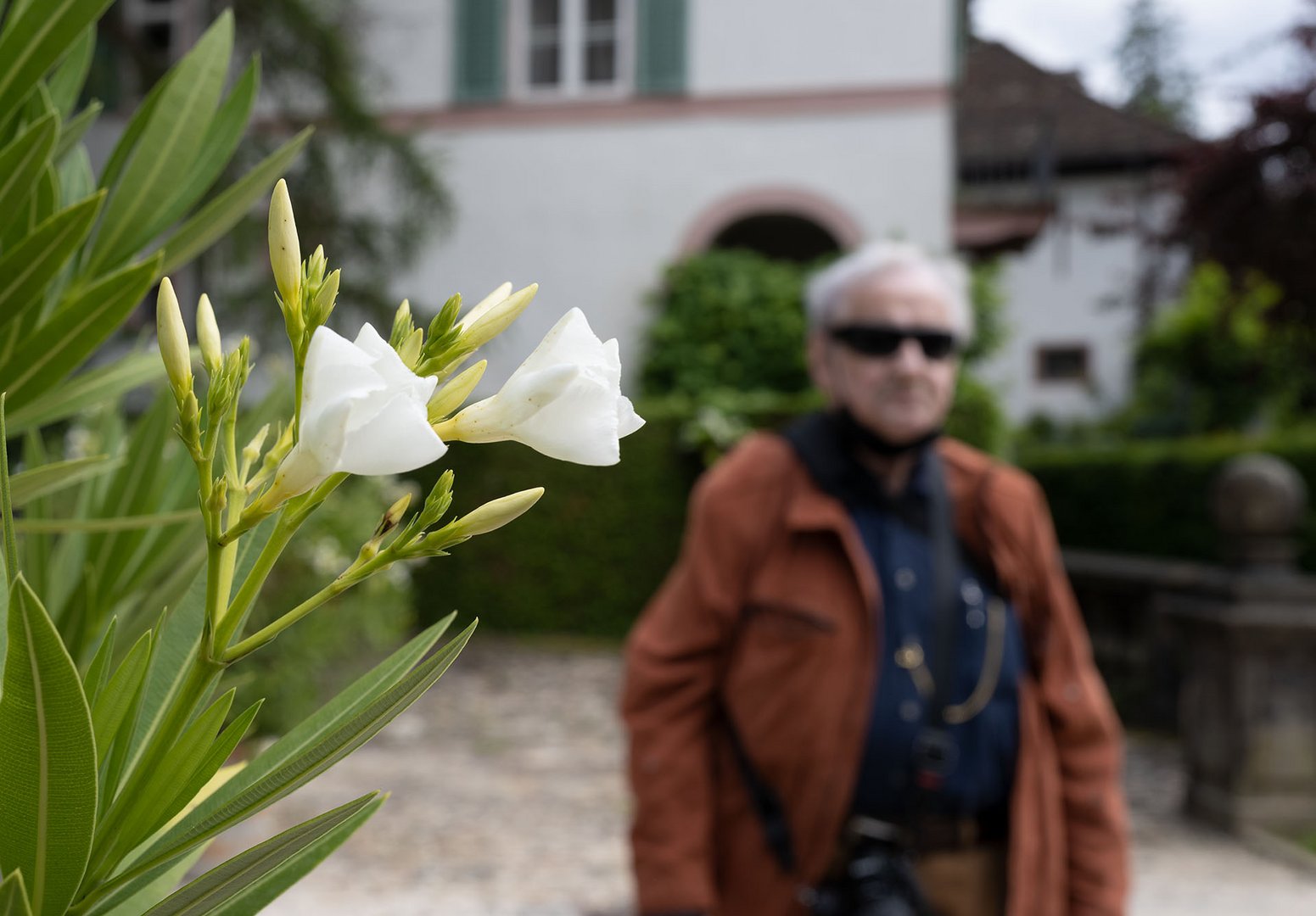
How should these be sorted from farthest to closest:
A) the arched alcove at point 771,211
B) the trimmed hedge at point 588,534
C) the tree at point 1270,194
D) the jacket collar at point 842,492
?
1. the arched alcove at point 771,211
2. the trimmed hedge at point 588,534
3. the tree at point 1270,194
4. the jacket collar at point 842,492

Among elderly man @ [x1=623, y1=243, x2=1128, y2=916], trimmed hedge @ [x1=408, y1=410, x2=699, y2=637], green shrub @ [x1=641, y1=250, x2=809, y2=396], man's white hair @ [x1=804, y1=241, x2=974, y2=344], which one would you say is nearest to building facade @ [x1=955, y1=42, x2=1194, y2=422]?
green shrub @ [x1=641, y1=250, x2=809, y2=396]

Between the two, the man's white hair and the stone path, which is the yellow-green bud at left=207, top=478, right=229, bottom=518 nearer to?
the man's white hair

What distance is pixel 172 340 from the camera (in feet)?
1.57

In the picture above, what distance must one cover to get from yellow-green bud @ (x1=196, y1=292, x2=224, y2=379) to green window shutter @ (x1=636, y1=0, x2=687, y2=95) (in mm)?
10999

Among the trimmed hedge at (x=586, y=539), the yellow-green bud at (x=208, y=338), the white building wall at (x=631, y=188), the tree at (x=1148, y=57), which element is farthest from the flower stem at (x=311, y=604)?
the tree at (x=1148, y=57)

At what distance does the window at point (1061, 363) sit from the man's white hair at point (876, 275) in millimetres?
22094

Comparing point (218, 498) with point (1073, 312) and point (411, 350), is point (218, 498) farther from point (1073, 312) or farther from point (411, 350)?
point (1073, 312)

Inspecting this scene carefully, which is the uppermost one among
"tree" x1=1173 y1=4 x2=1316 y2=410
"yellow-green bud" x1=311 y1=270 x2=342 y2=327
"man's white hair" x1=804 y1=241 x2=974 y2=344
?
"tree" x1=1173 y1=4 x2=1316 y2=410

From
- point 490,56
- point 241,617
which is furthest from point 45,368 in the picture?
point 490,56

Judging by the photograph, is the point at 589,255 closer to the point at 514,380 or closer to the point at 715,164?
the point at 715,164

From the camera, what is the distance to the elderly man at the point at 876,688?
2.17 metres

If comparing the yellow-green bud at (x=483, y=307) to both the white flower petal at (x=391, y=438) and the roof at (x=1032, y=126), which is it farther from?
the roof at (x=1032, y=126)

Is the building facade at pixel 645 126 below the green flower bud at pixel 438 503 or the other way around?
the other way around

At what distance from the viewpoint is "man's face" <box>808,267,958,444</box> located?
7.79 feet
